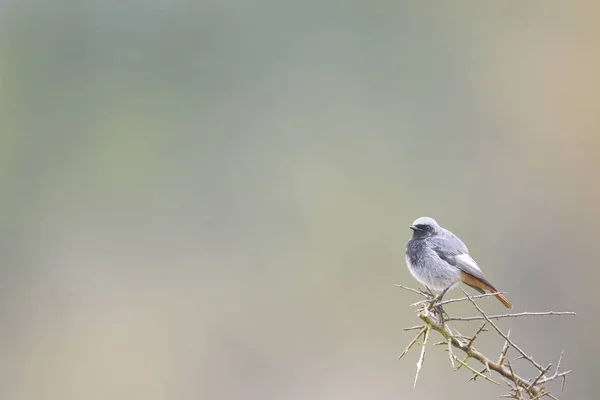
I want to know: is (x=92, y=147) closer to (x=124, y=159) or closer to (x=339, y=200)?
(x=124, y=159)

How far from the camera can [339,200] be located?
14.0m

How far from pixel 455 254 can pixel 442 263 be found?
0.26 feet

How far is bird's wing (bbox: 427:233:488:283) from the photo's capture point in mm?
3457

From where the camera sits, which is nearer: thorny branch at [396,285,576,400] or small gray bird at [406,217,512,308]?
thorny branch at [396,285,576,400]

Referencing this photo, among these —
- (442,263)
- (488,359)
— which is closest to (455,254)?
(442,263)

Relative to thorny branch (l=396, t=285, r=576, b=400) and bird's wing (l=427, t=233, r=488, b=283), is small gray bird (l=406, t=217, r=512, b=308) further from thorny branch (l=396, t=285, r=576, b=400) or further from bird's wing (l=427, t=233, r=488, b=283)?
thorny branch (l=396, t=285, r=576, b=400)

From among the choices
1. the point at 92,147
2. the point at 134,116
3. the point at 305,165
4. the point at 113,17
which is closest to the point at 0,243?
the point at 92,147

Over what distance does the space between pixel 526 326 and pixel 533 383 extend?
10.3 m

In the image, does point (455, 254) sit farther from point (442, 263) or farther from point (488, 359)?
point (488, 359)

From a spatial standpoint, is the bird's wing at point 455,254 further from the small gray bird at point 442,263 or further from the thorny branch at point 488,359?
the thorny branch at point 488,359

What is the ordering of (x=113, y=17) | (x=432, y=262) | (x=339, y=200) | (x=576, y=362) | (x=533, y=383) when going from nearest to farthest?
(x=533, y=383), (x=432, y=262), (x=576, y=362), (x=339, y=200), (x=113, y=17)

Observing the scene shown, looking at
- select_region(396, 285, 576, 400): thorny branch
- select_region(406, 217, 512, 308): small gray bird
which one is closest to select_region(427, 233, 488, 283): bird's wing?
select_region(406, 217, 512, 308): small gray bird

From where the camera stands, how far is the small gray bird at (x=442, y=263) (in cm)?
347

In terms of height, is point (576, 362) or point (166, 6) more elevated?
point (166, 6)
